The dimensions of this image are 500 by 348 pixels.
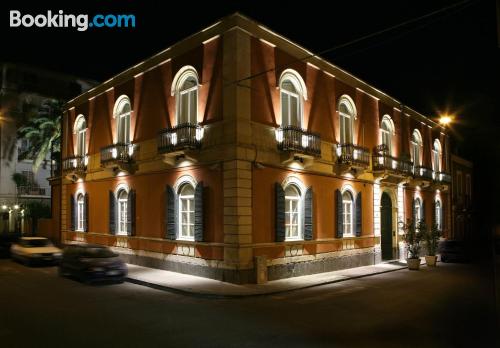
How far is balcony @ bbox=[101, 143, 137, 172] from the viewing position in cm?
2055

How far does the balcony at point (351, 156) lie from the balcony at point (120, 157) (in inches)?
387

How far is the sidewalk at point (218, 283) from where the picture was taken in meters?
13.8

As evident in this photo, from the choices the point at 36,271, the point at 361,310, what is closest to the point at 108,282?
the point at 36,271

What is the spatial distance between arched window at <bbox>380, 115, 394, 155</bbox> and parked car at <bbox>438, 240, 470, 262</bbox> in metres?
6.22

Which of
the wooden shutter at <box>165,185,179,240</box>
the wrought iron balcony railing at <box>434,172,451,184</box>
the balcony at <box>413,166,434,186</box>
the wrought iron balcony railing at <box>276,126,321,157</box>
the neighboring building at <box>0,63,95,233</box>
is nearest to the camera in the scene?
the wrought iron balcony railing at <box>276,126,321,157</box>

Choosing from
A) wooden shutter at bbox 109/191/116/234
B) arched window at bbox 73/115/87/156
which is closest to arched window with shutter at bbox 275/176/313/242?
wooden shutter at bbox 109/191/116/234

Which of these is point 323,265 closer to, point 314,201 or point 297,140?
point 314,201

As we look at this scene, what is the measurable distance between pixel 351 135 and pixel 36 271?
1601cm

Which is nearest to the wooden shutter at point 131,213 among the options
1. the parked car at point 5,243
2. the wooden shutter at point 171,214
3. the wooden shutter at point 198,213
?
the wooden shutter at point 171,214

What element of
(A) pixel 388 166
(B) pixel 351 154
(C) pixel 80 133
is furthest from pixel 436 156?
(C) pixel 80 133

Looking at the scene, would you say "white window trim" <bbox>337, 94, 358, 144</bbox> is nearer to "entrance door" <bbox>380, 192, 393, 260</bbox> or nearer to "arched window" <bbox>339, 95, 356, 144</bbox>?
"arched window" <bbox>339, 95, 356, 144</bbox>

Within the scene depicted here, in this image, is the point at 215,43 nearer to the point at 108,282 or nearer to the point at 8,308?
the point at 108,282

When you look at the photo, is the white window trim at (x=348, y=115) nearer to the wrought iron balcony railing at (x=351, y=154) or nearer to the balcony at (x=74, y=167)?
the wrought iron balcony railing at (x=351, y=154)

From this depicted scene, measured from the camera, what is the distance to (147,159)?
19719mm
